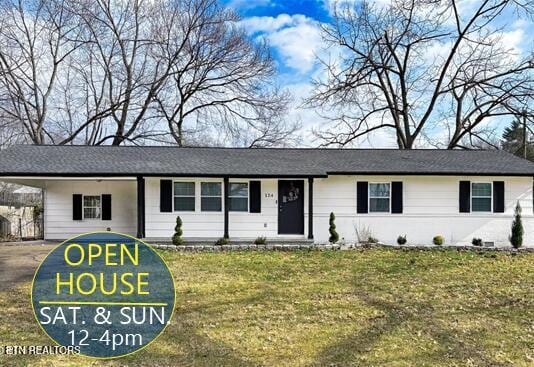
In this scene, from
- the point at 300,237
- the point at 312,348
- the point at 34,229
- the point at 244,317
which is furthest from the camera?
the point at 34,229

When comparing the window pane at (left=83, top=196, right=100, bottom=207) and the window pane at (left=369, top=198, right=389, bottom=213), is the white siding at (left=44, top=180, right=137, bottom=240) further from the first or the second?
the window pane at (left=369, top=198, right=389, bottom=213)

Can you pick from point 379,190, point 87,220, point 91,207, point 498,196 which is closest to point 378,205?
point 379,190

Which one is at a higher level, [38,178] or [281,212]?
[38,178]

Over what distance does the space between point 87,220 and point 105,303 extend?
32.0 ft

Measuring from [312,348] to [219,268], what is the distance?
5.40 meters

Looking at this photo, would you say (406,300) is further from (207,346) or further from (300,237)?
(300,237)

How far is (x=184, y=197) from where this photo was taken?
14539mm

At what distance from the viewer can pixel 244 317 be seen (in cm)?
638

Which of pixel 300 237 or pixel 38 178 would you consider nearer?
pixel 38 178

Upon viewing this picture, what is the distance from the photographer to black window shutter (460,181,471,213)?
48.5 ft

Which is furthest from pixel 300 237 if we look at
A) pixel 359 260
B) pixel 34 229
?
pixel 34 229

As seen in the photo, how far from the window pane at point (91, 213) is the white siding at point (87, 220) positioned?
0.16m

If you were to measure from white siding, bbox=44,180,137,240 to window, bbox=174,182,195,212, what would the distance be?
7.72 feet

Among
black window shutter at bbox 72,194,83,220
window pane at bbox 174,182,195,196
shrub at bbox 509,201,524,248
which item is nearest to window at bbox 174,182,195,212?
window pane at bbox 174,182,195,196
